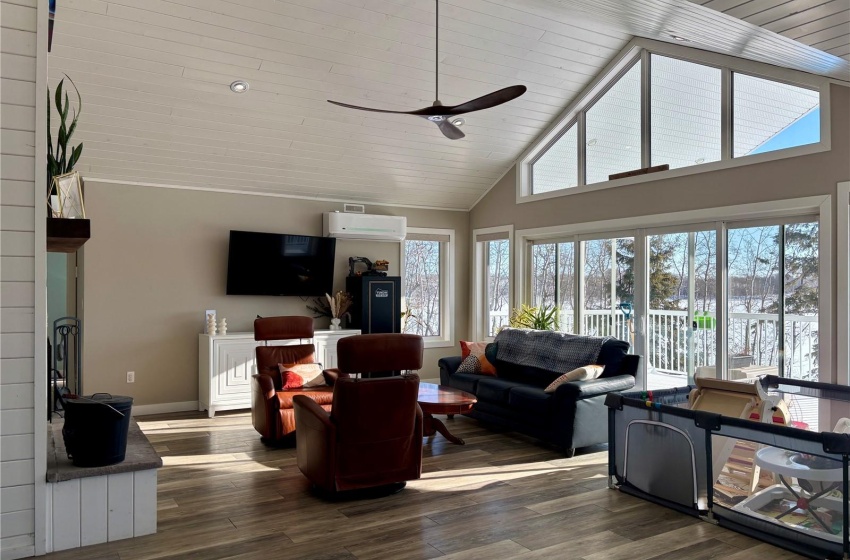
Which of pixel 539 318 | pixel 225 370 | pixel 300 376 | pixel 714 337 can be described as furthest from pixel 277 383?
Result: pixel 714 337

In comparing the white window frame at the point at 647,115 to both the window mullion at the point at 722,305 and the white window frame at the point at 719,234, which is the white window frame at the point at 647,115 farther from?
the window mullion at the point at 722,305

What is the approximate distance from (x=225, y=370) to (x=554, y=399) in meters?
3.48

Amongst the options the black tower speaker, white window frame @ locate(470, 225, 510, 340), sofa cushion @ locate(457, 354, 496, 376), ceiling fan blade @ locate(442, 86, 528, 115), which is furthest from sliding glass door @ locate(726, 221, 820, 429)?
the black tower speaker

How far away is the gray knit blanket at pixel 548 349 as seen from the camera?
18.9ft

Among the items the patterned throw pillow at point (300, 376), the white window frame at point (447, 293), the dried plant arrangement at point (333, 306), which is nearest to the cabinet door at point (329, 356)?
the dried plant arrangement at point (333, 306)

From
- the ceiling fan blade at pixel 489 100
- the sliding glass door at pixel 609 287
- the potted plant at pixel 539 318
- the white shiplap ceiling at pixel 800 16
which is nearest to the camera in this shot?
the white shiplap ceiling at pixel 800 16

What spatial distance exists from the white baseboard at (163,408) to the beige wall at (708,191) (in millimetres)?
4345

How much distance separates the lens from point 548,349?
6.09 m

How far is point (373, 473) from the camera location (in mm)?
4078

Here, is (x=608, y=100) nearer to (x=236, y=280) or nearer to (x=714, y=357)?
(x=714, y=357)

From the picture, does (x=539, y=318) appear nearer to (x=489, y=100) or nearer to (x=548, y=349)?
(x=548, y=349)

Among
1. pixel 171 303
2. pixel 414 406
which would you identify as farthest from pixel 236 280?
pixel 414 406

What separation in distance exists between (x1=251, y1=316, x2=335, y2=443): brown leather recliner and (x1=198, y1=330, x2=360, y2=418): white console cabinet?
675mm

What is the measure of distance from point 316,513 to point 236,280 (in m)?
3.82
